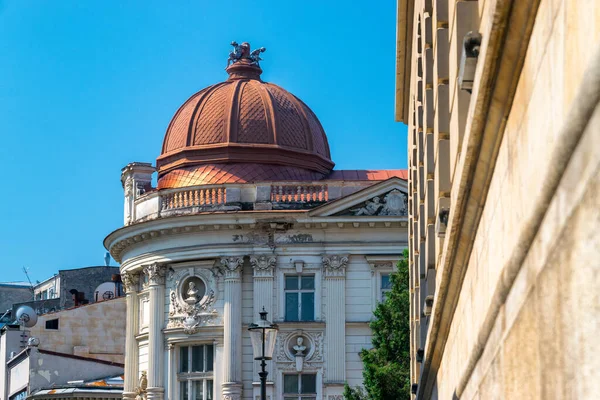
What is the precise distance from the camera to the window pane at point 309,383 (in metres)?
44.8

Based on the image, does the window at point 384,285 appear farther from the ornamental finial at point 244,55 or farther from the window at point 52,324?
the window at point 52,324

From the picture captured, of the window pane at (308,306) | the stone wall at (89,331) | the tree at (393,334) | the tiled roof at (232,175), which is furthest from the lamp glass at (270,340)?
the stone wall at (89,331)

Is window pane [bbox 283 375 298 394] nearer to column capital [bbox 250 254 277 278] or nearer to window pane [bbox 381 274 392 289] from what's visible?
column capital [bbox 250 254 277 278]

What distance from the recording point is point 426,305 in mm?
16750

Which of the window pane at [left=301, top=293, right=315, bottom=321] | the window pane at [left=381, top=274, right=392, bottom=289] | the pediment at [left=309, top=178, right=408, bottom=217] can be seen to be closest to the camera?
the pediment at [left=309, top=178, right=408, bottom=217]

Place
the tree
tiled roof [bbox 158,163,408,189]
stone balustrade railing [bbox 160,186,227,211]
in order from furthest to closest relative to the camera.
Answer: tiled roof [bbox 158,163,408,189]
stone balustrade railing [bbox 160,186,227,211]
the tree

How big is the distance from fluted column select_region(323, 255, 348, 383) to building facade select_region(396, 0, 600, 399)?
112 ft

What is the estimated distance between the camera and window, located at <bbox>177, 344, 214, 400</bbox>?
45844 mm

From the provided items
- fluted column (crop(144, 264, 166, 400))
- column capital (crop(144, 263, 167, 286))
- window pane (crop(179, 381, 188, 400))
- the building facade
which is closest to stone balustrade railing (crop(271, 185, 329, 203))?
column capital (crop(144, 263, 167, 286))

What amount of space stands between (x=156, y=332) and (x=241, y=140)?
25.3ft

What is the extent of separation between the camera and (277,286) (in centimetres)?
4569

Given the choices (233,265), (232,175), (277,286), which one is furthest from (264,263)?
(232,175)

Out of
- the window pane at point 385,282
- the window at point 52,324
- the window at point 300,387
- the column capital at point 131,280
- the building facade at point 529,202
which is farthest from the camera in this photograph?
the window at point 52,324

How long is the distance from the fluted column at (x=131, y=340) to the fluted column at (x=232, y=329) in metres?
4.67
